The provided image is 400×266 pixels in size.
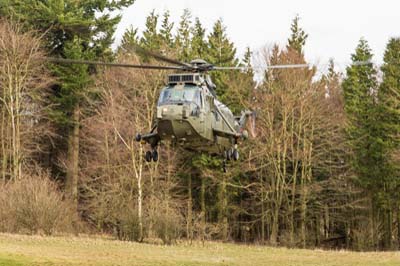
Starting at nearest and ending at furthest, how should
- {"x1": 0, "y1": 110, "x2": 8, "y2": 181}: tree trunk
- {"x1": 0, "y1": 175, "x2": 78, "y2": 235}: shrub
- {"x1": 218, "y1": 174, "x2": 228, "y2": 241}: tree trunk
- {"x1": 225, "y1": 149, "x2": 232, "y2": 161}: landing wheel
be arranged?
{"x1": 225, "y1": 149, "x2": 232, "y2": 161}: landing wheel, {"x1": 0, "y1": 175, "x2": 78, "y2": 235}: shrub, {"x1": 0, "y1": 110, "x2": 8, "y2": 181}: tree trunk, {"x1": 218, "y1": 174, "x2": 228, "y2": 241}: tree trunk

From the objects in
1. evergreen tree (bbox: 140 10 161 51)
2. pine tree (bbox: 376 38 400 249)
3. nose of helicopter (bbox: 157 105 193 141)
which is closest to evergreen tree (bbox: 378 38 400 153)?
pine tree (bbox: 376 38 400 249)

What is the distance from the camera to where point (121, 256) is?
1992cm

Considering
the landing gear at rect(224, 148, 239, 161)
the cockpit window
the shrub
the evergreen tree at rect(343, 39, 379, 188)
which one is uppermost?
the evergreen tree at rect(343, 39, 379, 188)

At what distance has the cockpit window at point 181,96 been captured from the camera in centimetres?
1395

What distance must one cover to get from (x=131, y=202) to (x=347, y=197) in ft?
47.8

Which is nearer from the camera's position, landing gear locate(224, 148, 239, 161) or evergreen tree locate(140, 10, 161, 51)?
landing gear locate(224, 148, 239, 161)

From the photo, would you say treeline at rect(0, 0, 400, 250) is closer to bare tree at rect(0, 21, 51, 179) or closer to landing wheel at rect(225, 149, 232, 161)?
bare tree at rect(0, 21, 51, 179)

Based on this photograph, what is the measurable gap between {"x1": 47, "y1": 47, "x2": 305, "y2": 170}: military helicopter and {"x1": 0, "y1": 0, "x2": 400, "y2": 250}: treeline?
571 inches

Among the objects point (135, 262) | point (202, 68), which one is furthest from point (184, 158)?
point (202, 68)

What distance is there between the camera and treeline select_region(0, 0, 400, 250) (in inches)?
1255

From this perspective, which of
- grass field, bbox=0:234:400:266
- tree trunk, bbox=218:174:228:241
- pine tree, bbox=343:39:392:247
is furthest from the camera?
tree trunk, bbox=218:174:228:241

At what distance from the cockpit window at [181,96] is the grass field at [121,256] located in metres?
6.38

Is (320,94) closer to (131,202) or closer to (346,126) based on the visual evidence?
(346,126)

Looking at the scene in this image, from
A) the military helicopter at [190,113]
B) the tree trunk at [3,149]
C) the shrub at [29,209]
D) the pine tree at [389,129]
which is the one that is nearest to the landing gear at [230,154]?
the military helicopter at [190,113]
